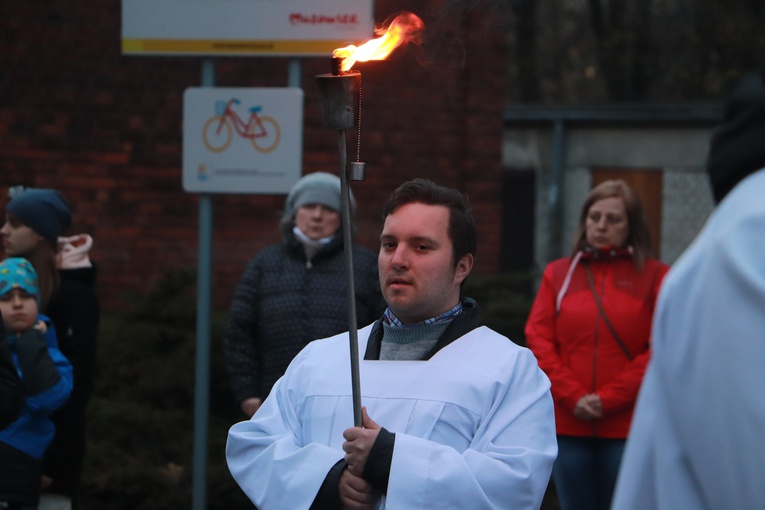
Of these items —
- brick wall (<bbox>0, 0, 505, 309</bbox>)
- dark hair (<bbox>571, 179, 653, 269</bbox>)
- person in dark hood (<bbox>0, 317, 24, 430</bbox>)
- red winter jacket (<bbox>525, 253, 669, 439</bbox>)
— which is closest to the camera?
person in dark hood (<bbox>0, 317, 24, 430</bbox>)

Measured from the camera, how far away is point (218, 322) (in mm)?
7309

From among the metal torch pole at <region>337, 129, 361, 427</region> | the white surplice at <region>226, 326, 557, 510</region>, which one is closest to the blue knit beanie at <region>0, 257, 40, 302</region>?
the white surplice at <region>226, 326, 557, 510</region>

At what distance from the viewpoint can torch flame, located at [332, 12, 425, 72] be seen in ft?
9.92

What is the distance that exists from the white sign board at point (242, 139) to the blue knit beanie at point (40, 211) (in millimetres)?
987

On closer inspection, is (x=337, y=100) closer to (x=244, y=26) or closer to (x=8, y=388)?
(x=8, y=388)

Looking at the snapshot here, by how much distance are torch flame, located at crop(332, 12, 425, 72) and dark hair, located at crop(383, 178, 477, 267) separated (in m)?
0.39

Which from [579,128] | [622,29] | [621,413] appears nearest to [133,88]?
[621,413]

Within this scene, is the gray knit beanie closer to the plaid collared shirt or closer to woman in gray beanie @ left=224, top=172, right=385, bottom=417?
woman in gray beanie @ left=224, top=172, right=385, bottom=417

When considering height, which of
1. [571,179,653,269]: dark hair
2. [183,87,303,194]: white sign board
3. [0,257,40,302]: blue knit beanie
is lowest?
[0,257,40,302]: blue knit beanie

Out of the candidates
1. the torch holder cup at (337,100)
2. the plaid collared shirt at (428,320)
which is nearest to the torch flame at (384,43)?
the torch holder cup at (337,100)

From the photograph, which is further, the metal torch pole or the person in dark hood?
the person in dark hood

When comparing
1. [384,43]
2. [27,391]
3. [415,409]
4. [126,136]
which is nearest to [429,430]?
[415,409]

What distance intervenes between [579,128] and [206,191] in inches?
344

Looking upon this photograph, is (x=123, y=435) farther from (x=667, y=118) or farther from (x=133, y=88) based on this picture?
(x=667, y=118)
